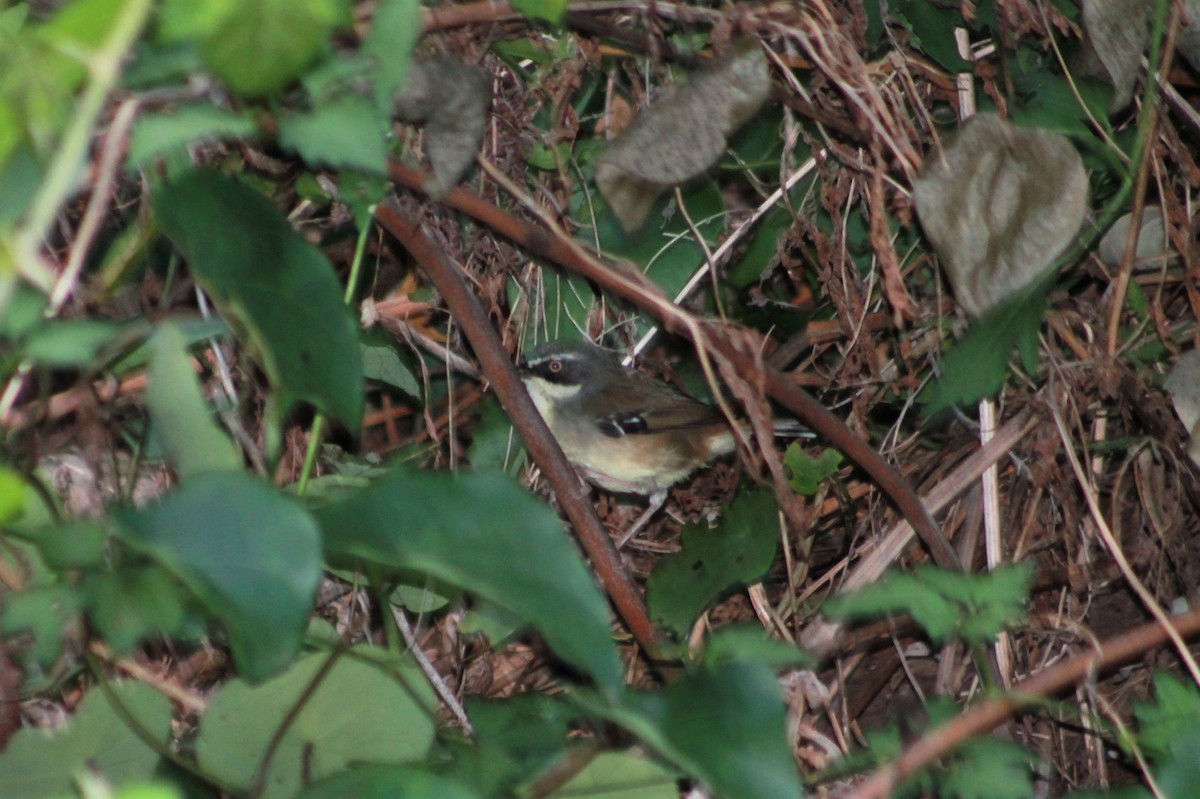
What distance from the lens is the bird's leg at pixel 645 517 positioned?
4430 mm

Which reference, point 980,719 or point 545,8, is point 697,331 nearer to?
point 545,8

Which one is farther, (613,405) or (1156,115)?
(613,405)

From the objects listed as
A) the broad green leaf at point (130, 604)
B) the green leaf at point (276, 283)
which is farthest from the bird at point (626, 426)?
the broad green leaf at point (130, 604)

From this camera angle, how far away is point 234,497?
1470 mm

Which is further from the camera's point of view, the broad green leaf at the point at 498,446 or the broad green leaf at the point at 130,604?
the broad green leaf at the point at 498,446

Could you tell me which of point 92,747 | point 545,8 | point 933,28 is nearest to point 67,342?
point 92,747

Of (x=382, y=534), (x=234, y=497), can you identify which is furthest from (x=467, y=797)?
(x=234, y=497)

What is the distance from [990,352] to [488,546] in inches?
81.0

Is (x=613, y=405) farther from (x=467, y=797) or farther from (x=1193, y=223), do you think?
(x=467, y=797)

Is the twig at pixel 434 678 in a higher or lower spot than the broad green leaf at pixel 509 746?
lower

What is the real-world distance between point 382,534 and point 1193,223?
3311 mm

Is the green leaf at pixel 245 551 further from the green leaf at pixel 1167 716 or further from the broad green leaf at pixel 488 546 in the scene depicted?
the green leaf at pixel 1167 716

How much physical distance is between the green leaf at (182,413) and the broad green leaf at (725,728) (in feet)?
2.12

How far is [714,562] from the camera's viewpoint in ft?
12.1
